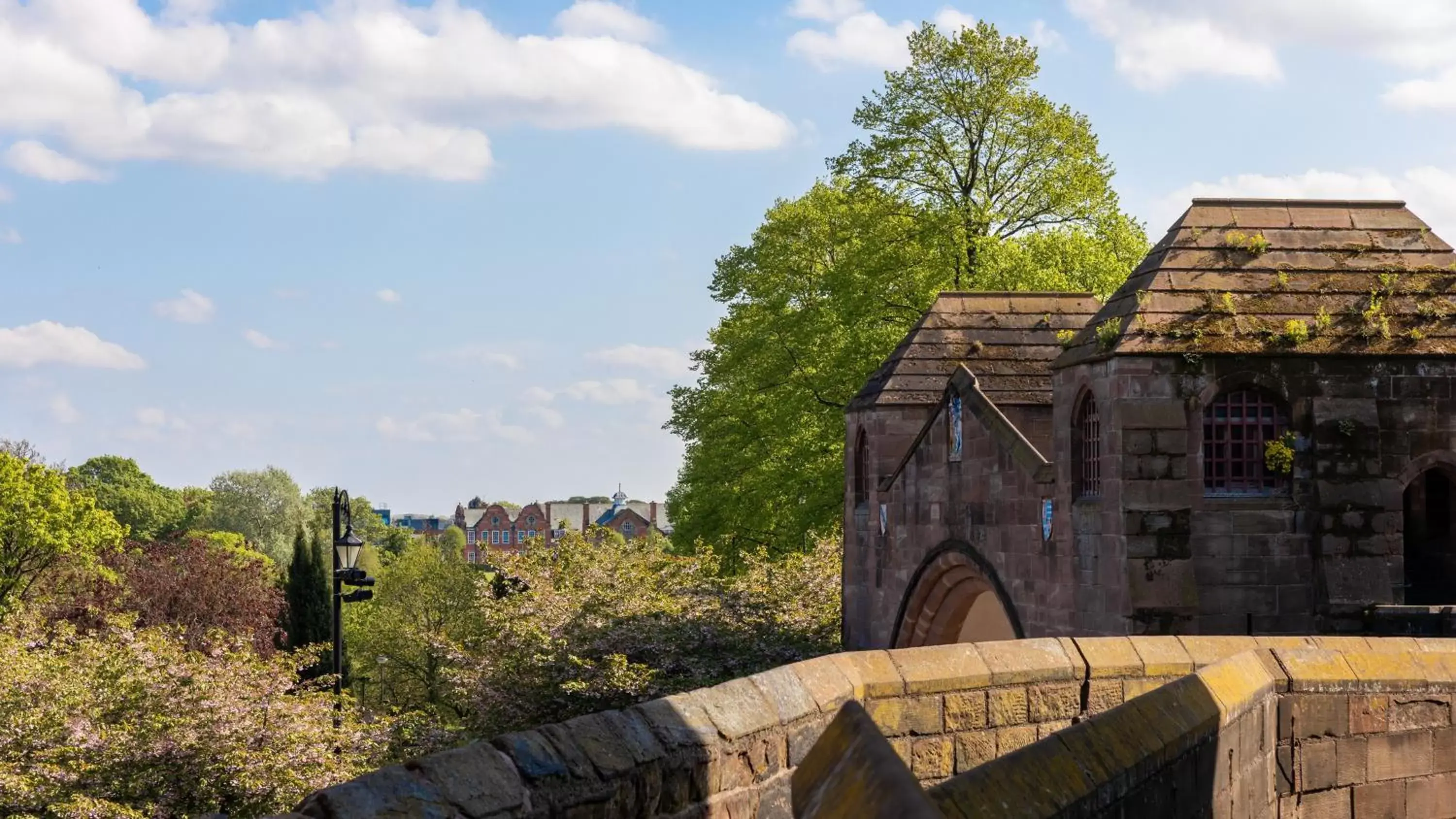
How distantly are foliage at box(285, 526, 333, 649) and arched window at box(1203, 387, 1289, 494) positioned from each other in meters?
31.9

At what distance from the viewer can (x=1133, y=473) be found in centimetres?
1370

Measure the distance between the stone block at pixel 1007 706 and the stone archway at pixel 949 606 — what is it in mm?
10671

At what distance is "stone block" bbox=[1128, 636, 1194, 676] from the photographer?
28.4 ft

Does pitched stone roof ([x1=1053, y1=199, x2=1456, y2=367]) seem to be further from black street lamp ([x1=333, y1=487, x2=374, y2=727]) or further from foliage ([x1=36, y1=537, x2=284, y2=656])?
foliage ([x1=36, y1=537, x2=284, y2=656])

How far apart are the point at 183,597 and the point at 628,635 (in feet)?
72.1

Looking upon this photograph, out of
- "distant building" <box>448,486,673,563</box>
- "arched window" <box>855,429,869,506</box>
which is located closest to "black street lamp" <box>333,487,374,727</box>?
"arched window" <box>855,429,869,506</box>

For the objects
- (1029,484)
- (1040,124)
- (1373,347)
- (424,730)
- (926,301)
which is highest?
(1040,124)

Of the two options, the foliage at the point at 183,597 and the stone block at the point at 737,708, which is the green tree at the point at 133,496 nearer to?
the foliage at the point at 183,597

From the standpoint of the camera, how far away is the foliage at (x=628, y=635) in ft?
70.2

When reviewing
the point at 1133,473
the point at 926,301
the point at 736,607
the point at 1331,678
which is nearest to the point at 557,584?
the point at 736,607

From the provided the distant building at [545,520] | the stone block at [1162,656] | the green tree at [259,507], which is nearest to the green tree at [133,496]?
the green tree at [259,507]

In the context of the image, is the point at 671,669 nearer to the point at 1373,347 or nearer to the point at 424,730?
the point at 424,730

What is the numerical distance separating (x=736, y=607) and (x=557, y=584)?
12.6ft

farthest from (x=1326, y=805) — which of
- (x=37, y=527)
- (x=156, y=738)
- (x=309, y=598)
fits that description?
(x=37, y=527)
